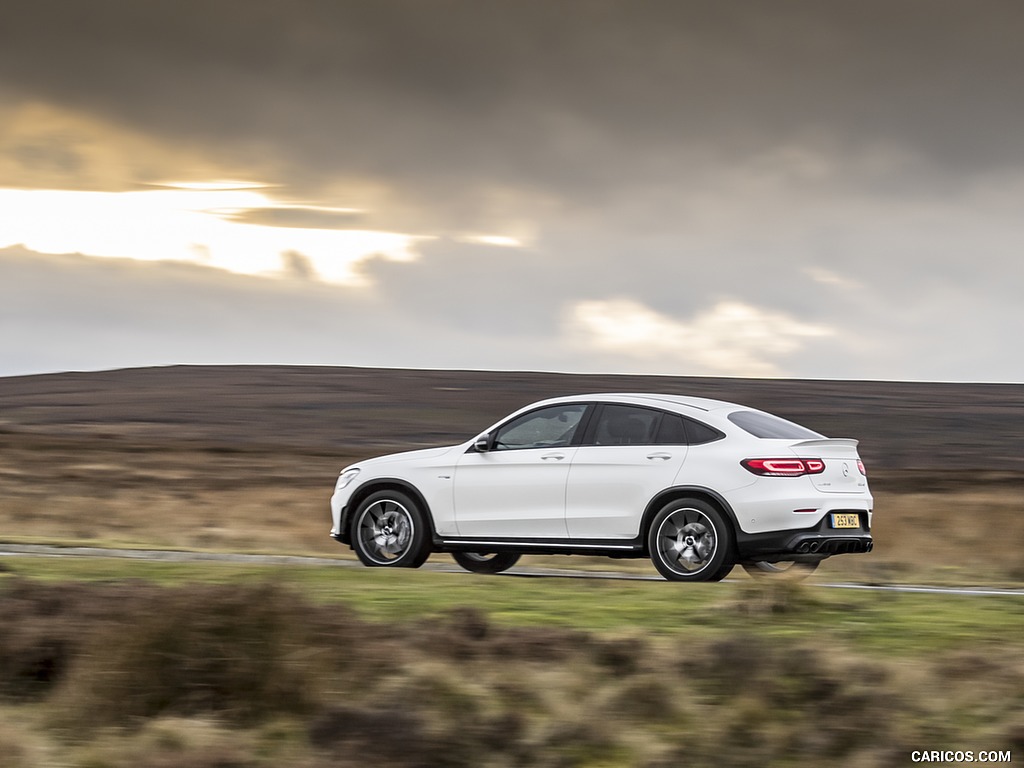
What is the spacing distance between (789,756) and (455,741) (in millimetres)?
1525

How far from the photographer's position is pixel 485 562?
49.9ft

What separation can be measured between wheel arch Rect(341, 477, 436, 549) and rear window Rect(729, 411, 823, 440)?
298cm

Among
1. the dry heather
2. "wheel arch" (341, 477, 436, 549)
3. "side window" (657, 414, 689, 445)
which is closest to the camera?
the dry heather

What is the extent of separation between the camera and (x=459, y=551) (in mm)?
14078

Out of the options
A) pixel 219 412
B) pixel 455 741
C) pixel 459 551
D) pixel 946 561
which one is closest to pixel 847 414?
pixel 219 412

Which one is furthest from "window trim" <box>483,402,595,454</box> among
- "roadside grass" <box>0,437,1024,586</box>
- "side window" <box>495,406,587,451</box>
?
"roadside grass" <box>0,437,1024,586</box>

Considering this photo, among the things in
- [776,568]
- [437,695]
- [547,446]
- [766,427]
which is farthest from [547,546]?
[437,695]

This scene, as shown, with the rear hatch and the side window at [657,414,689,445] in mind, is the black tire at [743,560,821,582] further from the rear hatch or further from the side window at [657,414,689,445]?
the side window at [657,414,689,445]

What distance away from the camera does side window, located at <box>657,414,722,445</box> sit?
12.8 meters

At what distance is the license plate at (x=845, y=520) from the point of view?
12.5 meters

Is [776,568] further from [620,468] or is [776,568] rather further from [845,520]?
[620,468]

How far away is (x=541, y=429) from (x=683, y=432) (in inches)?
54.5

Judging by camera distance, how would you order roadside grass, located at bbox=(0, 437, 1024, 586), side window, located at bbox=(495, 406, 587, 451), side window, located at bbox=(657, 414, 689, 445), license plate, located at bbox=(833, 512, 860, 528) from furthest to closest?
roadside grass, located at bbox=(0, 437, 1024, 586), side window, located at bbox=(495, 406, 587, 451), side window, located at bbox=(657, 414, 689, 445), license plate, located at bbox=(833, 512, 860, 528)

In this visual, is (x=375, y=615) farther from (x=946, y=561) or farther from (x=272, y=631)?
(x=946, y=561)
